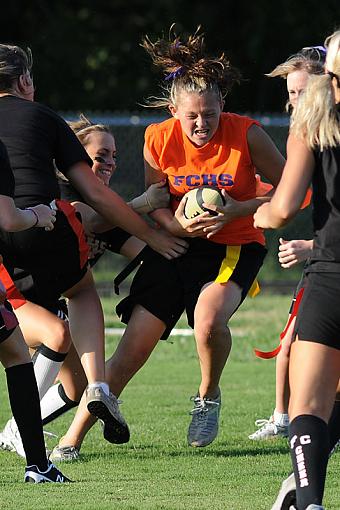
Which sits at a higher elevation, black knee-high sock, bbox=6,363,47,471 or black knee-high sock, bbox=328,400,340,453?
black knee-high sock, bbox=328,400,340,453

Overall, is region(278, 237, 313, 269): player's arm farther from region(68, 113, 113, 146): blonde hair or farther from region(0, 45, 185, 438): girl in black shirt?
region(68, 113, 113, 146): blonde hair

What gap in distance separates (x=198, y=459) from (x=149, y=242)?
1182 mm

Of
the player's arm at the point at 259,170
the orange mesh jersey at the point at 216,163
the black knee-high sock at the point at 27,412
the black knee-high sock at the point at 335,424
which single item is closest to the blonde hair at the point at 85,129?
the orange mesh jersey at the point at 216,163

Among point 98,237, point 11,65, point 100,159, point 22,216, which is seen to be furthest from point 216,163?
point 22,216

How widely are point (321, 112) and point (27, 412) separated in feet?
6.63

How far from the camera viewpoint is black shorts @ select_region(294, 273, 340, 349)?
4109mm

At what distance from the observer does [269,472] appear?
561 centimetres

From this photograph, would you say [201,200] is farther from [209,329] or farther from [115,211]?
[209,329]

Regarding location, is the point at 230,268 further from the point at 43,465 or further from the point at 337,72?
the point at 337,72

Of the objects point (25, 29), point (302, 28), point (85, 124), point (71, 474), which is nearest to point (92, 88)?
point (25, 29)

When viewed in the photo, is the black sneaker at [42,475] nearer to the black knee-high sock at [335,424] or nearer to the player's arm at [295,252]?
the black knee-high sock at [335,424]

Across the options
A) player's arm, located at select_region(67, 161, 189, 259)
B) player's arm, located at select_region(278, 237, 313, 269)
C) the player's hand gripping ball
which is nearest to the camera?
player's arm, located at select_region(278, 237, 313, 269)

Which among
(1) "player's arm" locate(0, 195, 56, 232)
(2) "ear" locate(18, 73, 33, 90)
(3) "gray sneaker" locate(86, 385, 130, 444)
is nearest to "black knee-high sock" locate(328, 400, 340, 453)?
(3) "gray sneaker" locate(86, 385, 130, 444)

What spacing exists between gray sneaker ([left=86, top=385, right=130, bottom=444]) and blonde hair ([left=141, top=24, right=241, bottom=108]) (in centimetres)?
163
